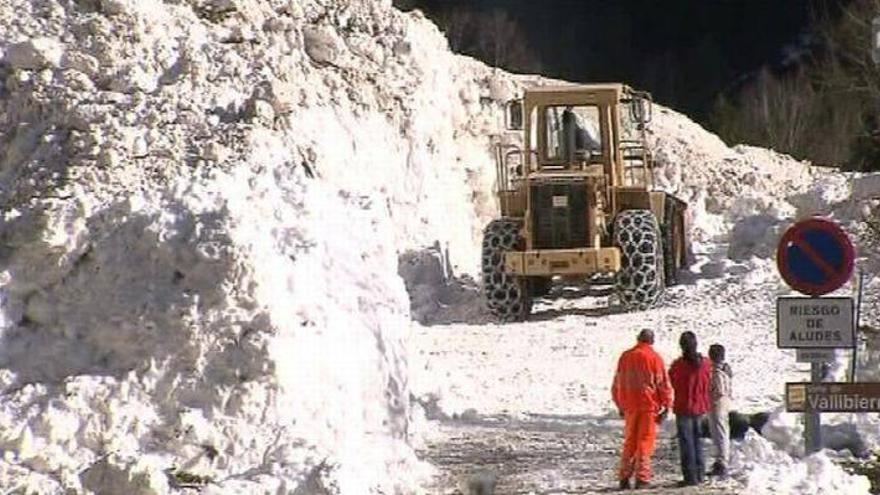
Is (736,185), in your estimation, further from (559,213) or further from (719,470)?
(719,470)

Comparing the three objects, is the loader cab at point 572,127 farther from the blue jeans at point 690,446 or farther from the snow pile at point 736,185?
the blue jeans at point 690,446

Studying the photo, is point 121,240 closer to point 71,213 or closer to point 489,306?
point 71,213

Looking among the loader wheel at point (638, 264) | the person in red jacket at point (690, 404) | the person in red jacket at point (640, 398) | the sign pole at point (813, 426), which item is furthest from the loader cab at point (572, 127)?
the sign pole at point (813, 426)

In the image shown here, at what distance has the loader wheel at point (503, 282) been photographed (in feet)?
77.8

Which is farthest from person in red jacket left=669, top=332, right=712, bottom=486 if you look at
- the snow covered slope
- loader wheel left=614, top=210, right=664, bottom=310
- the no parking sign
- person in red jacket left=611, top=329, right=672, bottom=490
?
loader wheel left=614, top=210, right=664, bottom=310

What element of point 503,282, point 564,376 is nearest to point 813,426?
point 564,376

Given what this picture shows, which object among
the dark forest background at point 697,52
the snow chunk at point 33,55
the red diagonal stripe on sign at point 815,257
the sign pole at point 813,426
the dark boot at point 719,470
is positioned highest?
the dark forest background at point 697,52

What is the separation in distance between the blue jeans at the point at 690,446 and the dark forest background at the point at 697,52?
1639 inches

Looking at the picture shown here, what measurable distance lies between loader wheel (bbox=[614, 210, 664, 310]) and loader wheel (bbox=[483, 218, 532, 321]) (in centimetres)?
130

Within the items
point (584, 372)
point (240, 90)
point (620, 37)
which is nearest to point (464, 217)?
point (584, 372)

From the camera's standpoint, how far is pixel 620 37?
70.8 meters

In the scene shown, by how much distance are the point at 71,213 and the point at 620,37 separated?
6019 centimetres

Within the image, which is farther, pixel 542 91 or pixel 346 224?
pixel 542 91

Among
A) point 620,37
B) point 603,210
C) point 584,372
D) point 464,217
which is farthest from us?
point 620,37
